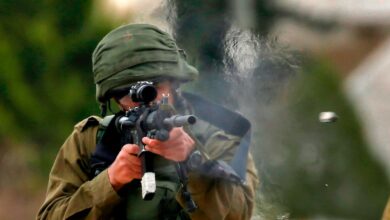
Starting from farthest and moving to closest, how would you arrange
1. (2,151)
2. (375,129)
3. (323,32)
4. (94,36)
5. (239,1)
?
(2,151), (375,129), (94,36), (323,32), (239,1)

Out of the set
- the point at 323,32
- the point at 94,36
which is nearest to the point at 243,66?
the point at 323,32

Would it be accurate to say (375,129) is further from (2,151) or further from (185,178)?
(185,178)

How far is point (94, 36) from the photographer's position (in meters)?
5.86

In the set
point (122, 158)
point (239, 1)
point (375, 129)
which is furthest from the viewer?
point (375, 129)

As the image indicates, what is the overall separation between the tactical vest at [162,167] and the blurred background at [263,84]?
1.75ft

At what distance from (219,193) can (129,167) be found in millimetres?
221

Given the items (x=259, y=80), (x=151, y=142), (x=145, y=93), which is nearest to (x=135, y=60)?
(x=145, y=93)

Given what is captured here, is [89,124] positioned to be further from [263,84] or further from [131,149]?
[263,84]

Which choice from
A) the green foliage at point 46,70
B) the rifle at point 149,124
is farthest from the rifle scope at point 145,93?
the green foliage at point 46,70

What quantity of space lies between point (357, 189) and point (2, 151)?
2.07 m

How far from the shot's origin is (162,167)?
9.11 ft

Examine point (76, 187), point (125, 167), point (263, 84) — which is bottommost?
point (263, 84)

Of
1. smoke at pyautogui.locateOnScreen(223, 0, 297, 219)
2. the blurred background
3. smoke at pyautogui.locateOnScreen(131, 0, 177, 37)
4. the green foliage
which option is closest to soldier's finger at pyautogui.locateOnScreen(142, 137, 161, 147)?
the blurred background

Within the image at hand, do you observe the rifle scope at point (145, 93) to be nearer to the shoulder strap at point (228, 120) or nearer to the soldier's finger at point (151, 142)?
the soldier's finger at point (151, 142)
